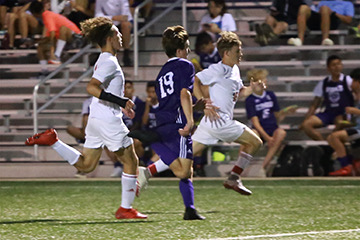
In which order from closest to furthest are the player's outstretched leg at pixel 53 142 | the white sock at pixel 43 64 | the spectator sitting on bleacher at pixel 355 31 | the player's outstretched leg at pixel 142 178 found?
the player's outstretched leg at pixel 53 142 < the player's outstretched leg at pixel 142 178 < the spectator sitting on bleacher at pixel 355 31 < the white sock at pixel 43 64

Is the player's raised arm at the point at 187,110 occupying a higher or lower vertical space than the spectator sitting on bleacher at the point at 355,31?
lower

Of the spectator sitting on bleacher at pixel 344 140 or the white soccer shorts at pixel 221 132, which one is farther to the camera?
the spectator sitting on bleacher at pixel 344 140

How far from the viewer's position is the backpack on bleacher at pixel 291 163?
12445 mm

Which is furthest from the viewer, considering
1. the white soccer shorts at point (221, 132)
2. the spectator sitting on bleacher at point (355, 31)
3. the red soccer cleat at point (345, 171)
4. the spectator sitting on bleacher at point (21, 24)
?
the spectator sitting on bleacher at point (21, 24)

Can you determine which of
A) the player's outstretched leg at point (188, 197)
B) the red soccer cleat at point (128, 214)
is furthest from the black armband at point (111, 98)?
the red soccer cleat at point (128, 214)

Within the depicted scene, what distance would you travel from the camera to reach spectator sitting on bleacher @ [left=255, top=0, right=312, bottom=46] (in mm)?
14516

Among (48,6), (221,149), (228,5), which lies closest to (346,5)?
(228,5)

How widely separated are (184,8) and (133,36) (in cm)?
101

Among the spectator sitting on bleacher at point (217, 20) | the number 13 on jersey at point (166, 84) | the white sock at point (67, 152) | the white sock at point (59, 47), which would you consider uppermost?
the spectator sitting on bleacher at point (217, 20)

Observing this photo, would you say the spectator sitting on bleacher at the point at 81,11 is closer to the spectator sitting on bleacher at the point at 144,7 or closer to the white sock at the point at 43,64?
the spectator sitting on bleacher at the point at 144,7

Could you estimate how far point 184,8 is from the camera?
49.5 ft

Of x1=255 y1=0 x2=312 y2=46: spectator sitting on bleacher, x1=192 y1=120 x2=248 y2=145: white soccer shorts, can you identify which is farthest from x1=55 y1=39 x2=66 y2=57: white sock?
x1=192 y1=120 x2=248 y2=145: white soccer shorts

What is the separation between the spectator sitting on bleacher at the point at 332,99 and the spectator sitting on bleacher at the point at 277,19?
1.90 metres

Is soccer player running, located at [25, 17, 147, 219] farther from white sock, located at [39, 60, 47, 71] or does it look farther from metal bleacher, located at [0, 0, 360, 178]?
white sock, located at [39, 60, 47, 71]
